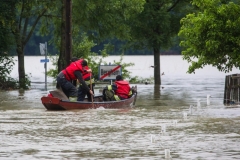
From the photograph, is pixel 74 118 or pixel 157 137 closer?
pixel 157 137

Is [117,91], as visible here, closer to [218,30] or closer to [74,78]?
[74,78]

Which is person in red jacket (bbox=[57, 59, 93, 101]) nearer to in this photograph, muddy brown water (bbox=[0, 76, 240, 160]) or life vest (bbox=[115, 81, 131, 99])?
muddy brown water (bbox=[0, 76, 240, 160])

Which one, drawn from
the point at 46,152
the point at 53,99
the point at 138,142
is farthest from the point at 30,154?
the point at 53,99

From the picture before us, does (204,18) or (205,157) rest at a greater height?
(204,18)

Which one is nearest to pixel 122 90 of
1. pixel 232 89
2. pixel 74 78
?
pixel 74 78

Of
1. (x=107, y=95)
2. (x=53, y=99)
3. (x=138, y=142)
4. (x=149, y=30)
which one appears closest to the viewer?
(x=138, y=142)

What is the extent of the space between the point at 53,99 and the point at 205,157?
12.2 meters

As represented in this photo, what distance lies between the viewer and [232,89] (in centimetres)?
3111

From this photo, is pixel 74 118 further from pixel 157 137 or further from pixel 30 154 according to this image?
pixel 30 154

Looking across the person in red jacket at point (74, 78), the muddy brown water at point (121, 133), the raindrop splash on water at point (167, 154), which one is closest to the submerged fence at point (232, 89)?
the muddy brown water at point (121, 133)

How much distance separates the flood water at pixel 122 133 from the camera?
16.9 metres

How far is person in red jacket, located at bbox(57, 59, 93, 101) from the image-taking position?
28.9 metres

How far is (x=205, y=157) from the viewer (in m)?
16.1

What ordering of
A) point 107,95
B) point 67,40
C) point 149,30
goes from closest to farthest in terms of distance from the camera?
point 107,95 → point 67,40 → point 149,30
